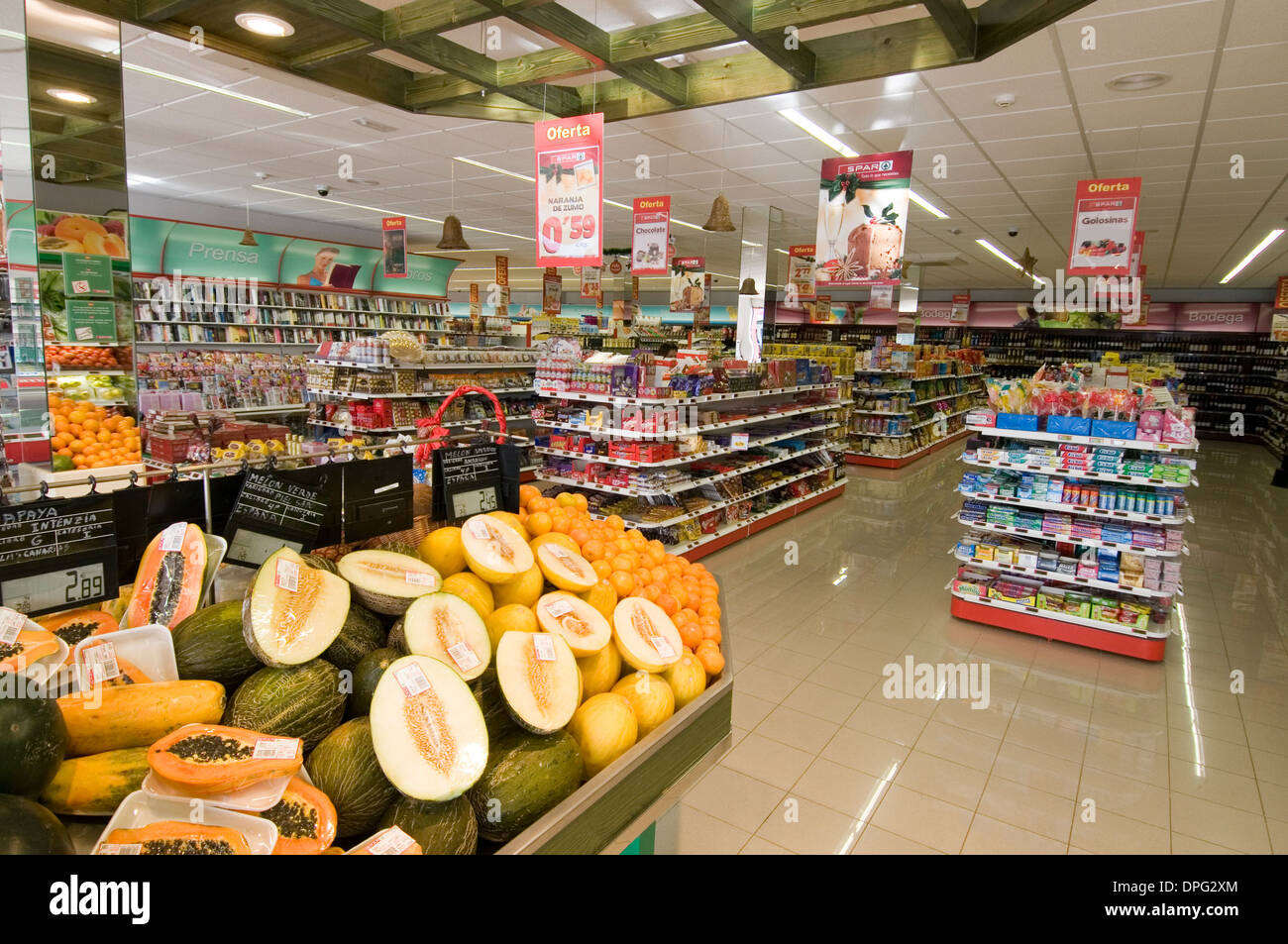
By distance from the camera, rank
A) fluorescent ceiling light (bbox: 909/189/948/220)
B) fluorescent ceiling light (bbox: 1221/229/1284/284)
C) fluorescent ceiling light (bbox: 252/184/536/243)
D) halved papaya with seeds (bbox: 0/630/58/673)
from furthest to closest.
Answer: fluorescent ceiling light (bbox: 252/184/536/243), fluorescent ceiling light (bbox: 1221/229/1284/284), fluorescent ceiling light (bbox: 909/189/948/220), halved papaya with seeds (bbox: 0/630/58/673)

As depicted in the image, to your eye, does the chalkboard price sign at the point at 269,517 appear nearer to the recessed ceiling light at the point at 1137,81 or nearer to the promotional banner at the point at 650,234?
the recessed ceiling light at the point at 1137,81

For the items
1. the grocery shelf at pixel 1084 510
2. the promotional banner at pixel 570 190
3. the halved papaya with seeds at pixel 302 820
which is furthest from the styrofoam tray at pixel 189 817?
the grocery shelf at pixel 1084 510

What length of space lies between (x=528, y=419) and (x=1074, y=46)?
19.9ft

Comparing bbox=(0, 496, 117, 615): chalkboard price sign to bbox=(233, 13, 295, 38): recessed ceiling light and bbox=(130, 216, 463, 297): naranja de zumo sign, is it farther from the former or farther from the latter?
bbox=(130, 216, 463, 297): naranja de zumo sign

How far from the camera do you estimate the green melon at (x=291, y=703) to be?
4.28 ft

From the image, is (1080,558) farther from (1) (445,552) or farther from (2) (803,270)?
(2) (803,270)

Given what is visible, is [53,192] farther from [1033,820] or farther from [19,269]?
[1033,820]

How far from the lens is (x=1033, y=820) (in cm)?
324

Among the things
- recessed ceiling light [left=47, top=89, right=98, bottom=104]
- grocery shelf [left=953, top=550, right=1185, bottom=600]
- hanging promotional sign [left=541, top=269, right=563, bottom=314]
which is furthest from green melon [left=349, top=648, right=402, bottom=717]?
hanging promotional sign [left=541, top=269, right=563, bottom=314]

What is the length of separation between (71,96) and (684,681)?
16.4 ft

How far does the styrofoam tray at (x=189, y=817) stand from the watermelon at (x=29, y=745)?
0.12 m

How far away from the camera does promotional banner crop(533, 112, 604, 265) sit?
16.1 feet

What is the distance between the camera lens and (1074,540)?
515 cm

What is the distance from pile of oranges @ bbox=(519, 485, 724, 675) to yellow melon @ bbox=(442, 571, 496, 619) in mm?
429
